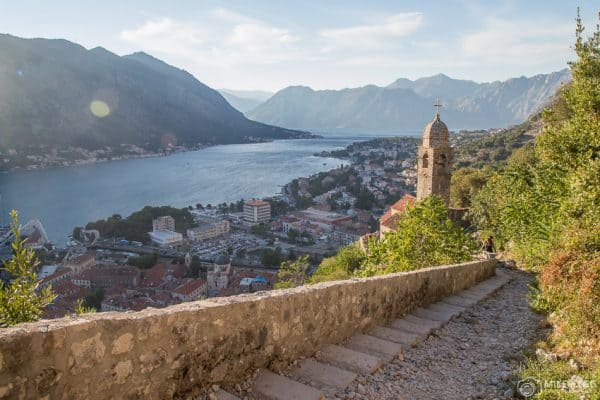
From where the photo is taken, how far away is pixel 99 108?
412 ft

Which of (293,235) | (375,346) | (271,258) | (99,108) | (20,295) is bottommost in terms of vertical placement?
(293,235)

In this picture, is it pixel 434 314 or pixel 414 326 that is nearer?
pixel 414 326

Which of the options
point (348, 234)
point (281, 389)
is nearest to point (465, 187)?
point (348, 234)

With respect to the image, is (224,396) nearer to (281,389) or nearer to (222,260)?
(281,389)

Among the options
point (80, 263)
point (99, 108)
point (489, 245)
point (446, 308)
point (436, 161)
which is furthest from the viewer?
point (99, 108)

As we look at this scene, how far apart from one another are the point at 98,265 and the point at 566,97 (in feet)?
130

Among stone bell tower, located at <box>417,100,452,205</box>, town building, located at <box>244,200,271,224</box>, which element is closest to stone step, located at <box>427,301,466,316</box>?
stone bell tower, located at <box>417,100,452,205</box>

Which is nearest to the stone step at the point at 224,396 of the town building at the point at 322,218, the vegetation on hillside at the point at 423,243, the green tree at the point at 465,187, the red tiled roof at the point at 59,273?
the vegetation on hillside at the point at 423,243

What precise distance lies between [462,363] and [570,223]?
249 cm

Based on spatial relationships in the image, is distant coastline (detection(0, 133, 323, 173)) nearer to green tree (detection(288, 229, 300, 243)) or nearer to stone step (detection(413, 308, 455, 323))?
Result: green tree (detection(288, 229, 300, 243))

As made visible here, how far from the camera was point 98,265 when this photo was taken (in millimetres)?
38625

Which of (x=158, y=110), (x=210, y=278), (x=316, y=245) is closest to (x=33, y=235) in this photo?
(x=210, y=278)

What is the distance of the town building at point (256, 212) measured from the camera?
190ft

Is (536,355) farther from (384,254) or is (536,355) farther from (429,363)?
(384,254)
